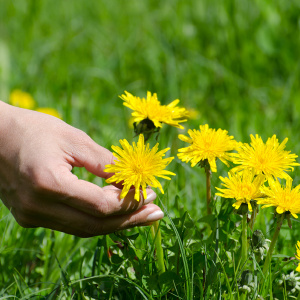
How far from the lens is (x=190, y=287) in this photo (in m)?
1.21

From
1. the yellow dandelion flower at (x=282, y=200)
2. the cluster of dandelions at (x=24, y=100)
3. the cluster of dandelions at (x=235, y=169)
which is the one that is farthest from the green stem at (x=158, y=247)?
the cluster of dandelions at (x=24, y=100)

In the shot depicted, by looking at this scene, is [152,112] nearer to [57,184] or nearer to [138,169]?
[138,169]

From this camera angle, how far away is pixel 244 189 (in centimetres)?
113

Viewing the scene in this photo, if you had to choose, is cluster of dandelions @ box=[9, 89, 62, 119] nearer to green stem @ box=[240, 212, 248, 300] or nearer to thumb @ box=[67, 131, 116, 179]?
thumb @ box=[67, 131, 116, 179]

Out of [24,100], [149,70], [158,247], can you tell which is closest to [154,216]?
[158,247]

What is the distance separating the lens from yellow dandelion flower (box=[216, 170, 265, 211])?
112 cm

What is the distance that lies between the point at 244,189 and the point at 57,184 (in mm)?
405

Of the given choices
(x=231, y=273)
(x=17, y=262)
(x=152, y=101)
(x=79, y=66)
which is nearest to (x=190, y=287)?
(x=231, y=273)

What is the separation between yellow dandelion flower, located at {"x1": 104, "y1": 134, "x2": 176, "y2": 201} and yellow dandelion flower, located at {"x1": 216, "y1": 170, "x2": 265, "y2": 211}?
138mm

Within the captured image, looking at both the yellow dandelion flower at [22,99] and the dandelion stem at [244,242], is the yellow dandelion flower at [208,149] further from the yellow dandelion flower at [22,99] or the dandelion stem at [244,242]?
the yellow dandelion flower at [22,99]

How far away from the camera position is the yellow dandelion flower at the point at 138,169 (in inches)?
43.4

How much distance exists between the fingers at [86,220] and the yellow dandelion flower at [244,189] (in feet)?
0.59

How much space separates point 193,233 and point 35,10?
2742 millimetres

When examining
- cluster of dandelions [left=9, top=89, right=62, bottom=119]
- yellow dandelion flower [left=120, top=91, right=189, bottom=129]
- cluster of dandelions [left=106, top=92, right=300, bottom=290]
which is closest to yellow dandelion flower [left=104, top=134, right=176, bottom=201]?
cluster of dandelions [left=106, top=92, right=300, bottom=290]
